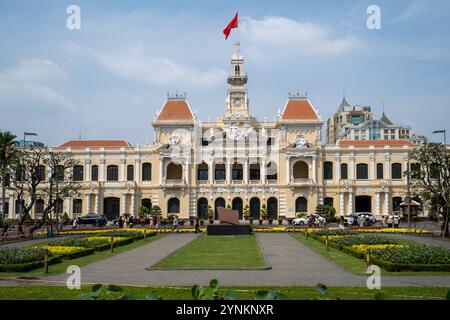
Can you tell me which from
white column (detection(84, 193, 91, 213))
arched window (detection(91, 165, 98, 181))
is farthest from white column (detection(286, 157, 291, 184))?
white column (detection(84, 193, 91, 213))

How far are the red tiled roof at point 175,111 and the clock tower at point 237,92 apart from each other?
576 cm

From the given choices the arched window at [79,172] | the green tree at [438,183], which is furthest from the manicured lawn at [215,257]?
the arched window at [79,172]

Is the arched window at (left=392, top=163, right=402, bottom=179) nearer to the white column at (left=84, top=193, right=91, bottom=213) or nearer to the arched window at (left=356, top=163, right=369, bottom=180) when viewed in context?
the arched window at (left=356, top=163, right=369, bottom=180)

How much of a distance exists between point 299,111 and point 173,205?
21714 mm

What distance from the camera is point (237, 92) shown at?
75438 mm

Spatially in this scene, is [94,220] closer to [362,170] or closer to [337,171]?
[337,171]

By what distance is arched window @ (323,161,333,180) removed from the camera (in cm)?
7175

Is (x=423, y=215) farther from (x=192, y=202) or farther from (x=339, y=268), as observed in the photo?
(x=339, y=268)

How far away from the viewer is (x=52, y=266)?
2262 cm

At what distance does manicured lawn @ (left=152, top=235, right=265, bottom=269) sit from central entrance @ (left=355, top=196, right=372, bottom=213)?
1653 inches

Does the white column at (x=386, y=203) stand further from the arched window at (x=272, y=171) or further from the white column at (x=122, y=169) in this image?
the white column at (x=122, y=169)

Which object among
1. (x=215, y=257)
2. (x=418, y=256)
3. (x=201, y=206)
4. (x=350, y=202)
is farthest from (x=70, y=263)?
(x=350, y=202)
